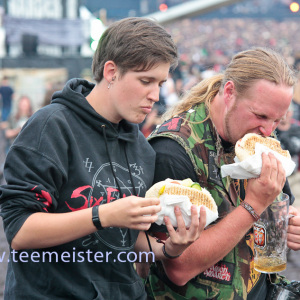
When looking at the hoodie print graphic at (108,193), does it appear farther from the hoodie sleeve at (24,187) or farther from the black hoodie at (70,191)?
the hoodie sleeve at (24,187)

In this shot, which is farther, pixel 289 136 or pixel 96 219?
pixel 289 136

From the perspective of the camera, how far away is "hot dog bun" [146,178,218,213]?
2.04 meters

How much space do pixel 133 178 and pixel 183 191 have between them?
0.22 meters

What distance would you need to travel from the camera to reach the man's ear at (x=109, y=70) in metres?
2.06

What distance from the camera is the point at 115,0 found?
44.2 metres

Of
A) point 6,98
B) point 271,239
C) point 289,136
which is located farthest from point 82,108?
point 6,98

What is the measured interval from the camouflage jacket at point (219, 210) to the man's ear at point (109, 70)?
498mm

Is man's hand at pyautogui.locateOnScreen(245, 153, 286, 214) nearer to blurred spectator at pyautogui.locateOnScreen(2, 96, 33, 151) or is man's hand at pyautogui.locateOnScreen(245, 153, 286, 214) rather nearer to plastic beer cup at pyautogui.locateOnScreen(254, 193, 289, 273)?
plastic beer cup at pyautogui.locateOnScreen(254, 193, 289, 273)

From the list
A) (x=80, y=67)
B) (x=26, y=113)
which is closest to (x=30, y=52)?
(x=80, y=67)

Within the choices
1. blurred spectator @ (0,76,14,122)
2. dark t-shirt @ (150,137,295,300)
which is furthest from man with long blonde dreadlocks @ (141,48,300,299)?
blurred spectator @ (0,76,14,122)

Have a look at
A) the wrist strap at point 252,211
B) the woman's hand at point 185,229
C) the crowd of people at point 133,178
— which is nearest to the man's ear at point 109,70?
the crowd of people at point 133,178

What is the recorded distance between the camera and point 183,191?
2.06 m

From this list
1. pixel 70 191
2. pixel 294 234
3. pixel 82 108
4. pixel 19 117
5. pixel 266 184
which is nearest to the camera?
pixel 70 191
